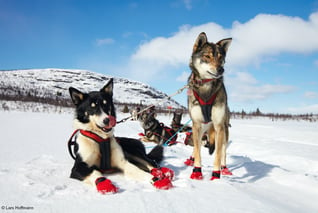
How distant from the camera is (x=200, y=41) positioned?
3344 mm

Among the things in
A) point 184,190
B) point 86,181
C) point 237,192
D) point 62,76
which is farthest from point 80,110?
point 62,76

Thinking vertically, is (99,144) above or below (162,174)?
above

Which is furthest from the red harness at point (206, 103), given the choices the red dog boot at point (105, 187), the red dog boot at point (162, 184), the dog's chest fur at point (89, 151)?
the red dog boot at point (105, 187)

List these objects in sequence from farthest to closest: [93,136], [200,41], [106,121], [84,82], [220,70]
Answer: [84,82]
[200,41]
[220,70]
[93,136]
[106,121]

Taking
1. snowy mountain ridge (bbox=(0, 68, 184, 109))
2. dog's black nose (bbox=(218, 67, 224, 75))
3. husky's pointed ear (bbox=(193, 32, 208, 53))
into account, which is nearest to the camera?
dog's black nose (bbox=(218, 67, 224, 75))

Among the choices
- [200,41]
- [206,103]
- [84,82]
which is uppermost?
[84,82]

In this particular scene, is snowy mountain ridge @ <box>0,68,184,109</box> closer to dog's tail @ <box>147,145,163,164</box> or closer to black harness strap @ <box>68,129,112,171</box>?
dog's tail @ <box>147,145,163,164</box>

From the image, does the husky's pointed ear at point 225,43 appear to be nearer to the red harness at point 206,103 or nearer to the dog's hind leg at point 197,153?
the red harness at point 206,103

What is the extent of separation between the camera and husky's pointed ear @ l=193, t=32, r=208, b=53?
3291 millimetres

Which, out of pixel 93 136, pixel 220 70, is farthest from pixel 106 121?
pixel 220 70

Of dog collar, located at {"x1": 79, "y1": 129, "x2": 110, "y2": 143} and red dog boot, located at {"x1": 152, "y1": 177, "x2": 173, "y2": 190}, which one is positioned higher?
dog collar, located at {"x1": 79, "y1": 129, "x2": 110, "y2": 143}

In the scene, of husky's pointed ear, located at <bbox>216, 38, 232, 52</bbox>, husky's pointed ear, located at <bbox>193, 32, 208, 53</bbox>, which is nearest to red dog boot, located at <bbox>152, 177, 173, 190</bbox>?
husky's pointed ear, located at <bbox>193, 32, 208, 53</bbox>

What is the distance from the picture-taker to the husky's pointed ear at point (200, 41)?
10.8 ft

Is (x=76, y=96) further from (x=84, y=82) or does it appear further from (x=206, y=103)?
(x=84, y=82)
